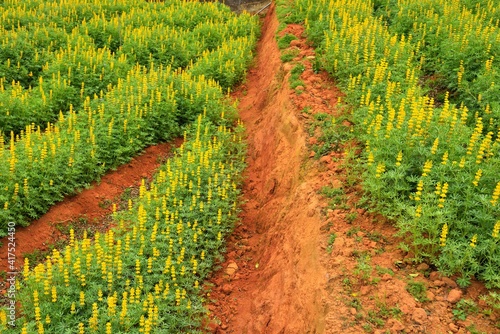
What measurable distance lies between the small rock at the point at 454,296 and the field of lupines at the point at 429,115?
0.38 ft

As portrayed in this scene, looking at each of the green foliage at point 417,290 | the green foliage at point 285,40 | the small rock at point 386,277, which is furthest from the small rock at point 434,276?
the green foliage at point 285,40

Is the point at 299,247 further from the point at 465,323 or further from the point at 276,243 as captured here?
the point at 465,323

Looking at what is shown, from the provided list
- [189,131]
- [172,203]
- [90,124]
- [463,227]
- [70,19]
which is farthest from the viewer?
[70,19]

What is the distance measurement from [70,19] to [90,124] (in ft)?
28.5

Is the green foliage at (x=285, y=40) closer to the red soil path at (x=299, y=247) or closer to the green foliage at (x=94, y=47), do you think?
the red soil path at (x=299, y=247)

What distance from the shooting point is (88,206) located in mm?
8594

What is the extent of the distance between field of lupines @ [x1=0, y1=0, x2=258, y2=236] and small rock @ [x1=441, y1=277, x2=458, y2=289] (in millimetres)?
6210

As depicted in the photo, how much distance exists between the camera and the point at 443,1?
12.2 meters

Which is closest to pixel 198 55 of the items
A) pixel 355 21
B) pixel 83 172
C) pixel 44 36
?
pixel 44 36

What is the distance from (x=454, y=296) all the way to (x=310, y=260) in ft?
5.79

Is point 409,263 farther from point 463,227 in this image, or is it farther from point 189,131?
point 189,131

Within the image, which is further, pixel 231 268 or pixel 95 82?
pixel 95 82

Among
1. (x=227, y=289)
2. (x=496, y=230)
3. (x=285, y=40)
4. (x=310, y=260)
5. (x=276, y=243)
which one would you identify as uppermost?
(x=285, y=40)

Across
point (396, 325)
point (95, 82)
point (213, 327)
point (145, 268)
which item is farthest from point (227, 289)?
point (95, 82)
